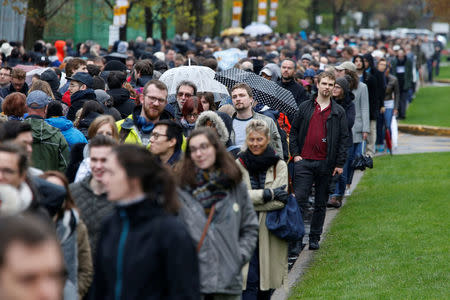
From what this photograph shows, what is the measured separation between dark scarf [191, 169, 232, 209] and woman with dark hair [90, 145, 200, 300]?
50.5 inches

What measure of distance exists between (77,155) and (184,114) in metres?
2.06

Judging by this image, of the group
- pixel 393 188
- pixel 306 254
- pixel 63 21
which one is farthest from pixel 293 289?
pixel 63 21

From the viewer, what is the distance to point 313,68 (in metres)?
17.6

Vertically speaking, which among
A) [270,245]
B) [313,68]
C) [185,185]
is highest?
[313,68]

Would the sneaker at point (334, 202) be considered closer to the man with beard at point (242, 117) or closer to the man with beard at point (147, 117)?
the man with beard at point (242, 117)

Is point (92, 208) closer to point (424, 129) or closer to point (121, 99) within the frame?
point (121, 99)

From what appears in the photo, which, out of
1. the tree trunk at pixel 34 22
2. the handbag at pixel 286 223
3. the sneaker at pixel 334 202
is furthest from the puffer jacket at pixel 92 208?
the tree trunk at pixel 34 22

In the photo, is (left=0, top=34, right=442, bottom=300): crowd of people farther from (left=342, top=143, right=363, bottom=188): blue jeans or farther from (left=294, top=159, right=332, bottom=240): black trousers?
(left=342, top=143, right=363, bottom=188): blue jeans

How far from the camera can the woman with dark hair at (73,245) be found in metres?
5.20

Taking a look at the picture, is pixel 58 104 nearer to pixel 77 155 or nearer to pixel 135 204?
pixel 77 155

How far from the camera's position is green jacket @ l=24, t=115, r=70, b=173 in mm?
8180

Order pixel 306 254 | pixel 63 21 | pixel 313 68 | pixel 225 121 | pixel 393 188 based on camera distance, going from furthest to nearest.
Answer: pixel 63 21 → pixel 313 68 → pixel 393 188 → pixel 306 254 → pixel 225 121

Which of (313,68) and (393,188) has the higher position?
(313,68)

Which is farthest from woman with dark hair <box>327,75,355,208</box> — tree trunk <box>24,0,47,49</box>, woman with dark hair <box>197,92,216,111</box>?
tree trunk <box>24,0,47,49</box>
